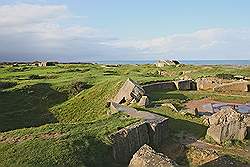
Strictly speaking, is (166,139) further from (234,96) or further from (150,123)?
(234,96)

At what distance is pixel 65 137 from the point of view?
1580 cm

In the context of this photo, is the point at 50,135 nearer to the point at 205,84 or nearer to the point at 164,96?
the point at 164,96

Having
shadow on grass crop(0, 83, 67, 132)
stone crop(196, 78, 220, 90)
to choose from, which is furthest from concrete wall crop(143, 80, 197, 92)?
shadow on grass crop(0, 83, 67, 132)

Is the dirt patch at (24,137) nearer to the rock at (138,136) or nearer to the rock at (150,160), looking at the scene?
the rock at (138,136)

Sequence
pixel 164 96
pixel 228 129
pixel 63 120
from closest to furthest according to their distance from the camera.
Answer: pixel 228 129, pixel 63 120, pixel 164 96

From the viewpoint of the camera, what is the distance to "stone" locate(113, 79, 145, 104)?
84.6 ft

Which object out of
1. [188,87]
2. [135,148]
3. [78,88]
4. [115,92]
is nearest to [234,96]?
Result: [188,87]

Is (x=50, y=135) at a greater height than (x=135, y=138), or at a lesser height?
greater

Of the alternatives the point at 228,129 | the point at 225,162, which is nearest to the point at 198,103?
the point at 228,129

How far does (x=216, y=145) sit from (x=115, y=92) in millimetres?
Result: 12574

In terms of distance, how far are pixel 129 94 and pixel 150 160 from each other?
12945 millimetres

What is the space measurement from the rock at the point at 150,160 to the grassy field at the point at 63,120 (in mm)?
1555

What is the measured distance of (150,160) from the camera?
1331cm

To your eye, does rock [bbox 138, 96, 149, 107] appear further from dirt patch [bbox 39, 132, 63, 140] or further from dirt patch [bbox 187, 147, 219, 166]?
dirt patch [bbox 39, 132, 63, 140]
